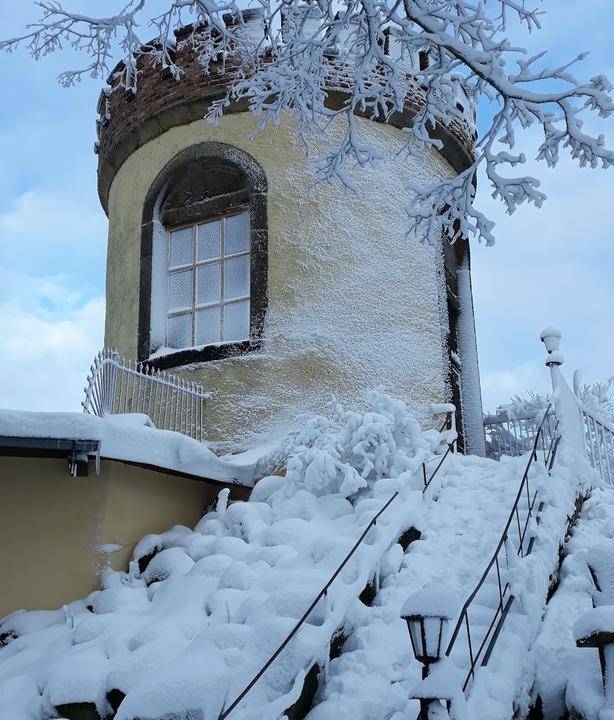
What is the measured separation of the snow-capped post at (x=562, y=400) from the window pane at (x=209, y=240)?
13.5ft

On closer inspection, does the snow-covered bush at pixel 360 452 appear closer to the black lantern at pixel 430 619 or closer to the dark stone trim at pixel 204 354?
A: the dark stone trim at pixel 204 354

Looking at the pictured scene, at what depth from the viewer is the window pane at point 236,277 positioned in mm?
10070

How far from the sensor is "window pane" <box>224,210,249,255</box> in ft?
33.6

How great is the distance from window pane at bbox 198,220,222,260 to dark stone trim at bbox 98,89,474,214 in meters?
1.34

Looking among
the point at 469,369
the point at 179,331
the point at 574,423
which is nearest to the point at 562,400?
the point at 574,423

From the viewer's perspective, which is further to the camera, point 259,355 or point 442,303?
point 442,303

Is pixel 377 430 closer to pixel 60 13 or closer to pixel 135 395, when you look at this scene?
pixel 135 395

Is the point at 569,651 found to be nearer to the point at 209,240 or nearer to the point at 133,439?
the point at 133,439

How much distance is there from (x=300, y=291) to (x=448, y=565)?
4.27 metres

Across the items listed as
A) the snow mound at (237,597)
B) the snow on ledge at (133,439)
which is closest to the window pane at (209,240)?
the snow on ledge at (133,439)

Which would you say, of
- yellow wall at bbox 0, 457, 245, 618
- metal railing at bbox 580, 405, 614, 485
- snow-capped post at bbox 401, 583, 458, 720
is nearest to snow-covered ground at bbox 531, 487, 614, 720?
snow-capped post at bbox 401, 583, 458, 720

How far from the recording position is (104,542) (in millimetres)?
6973

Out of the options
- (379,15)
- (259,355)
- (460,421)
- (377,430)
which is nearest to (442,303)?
(460,421)

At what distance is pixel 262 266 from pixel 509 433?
3869 millimetres
